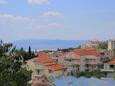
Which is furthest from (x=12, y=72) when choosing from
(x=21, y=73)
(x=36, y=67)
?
(x=36, y=67)

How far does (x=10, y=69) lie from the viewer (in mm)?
9844

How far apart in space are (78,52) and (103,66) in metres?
3.03

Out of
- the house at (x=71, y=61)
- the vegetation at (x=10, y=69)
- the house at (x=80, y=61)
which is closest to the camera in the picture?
the vegetation at (x=10, y=69)

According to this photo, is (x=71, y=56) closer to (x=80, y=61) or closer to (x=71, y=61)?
(x=71, y=61)

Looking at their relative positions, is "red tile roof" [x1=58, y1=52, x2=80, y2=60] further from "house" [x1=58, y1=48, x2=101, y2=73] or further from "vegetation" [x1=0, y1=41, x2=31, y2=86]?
"vegetation" [x1=0, y1=41, x2=31, y2=86]

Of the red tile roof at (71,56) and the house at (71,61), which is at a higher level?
the red tile roof at (71,56)

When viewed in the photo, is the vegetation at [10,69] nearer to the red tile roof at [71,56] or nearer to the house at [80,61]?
the house at [80,61]

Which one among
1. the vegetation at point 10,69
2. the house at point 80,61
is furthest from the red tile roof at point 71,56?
the vegetation at point 10,69

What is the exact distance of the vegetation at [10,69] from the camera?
370 inches

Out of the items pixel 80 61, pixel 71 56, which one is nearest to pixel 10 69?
pixel 71 56

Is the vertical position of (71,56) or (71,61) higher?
(71,56)

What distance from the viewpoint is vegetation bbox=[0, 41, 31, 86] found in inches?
370

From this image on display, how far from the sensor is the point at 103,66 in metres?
39.1

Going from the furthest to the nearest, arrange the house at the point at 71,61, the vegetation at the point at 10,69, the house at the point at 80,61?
the house at the point at 80,61 → the house at the point at 71,61 → the vegetation at the point at 10,69
